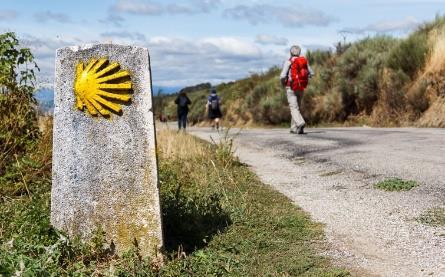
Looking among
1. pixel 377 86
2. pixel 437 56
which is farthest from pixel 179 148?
pixel 377 86

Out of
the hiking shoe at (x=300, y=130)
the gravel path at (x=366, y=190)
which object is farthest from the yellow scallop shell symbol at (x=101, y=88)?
the hiking shoe at (x=300, y=130)

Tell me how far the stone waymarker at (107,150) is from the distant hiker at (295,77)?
965 cm

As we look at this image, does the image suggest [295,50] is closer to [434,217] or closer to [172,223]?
[434,217]

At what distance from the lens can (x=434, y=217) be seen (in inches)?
217

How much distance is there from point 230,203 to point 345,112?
14.5 meters

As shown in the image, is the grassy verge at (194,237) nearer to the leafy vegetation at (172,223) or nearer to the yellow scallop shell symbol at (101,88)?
the leafy vegetation at (172,223)

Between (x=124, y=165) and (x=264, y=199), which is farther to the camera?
(x=264, y=199)

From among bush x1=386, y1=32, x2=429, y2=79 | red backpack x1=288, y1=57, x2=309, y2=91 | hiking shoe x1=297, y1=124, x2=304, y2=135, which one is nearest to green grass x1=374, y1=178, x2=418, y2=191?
red backpack x1=288, y1=57, x2=309, y2=91

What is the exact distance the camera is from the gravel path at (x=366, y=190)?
4.58 m

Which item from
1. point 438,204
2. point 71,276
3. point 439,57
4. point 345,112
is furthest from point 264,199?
point 345,112

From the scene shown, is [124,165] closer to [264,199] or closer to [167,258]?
[167,258]

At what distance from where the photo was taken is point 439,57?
16500mm

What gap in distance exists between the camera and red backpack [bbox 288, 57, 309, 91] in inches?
544

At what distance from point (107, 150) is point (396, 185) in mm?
3771
